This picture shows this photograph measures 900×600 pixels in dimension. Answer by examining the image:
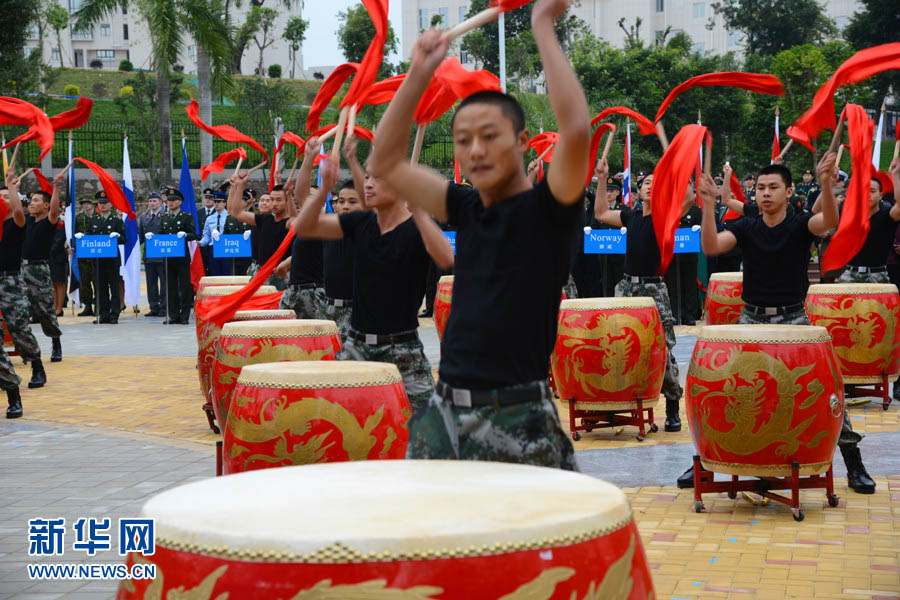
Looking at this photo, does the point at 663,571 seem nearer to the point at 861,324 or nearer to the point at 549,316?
the point at 549,316

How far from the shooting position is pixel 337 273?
25.5 feet

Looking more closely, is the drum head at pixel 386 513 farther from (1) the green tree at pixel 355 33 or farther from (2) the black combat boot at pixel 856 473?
(1) the green tree at pixel 355 33

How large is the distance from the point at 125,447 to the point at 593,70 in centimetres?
3191

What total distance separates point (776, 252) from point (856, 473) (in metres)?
A: 1.37

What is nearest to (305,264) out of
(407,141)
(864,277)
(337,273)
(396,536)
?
(337,273)

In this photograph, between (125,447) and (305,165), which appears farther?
(125,447)

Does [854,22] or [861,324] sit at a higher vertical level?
[854,22]

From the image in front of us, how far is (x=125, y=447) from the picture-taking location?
8.63 metres

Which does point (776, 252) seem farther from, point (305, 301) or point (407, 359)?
point (305, 301)

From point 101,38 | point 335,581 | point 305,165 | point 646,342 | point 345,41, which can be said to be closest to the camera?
point 335,581

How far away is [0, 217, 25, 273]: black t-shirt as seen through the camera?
11.5 m

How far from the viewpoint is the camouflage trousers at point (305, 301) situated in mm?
9500

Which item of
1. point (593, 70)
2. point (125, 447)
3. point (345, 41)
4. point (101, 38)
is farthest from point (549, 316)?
point (101, 38)

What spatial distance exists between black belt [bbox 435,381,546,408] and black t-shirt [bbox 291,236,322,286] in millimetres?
6515
